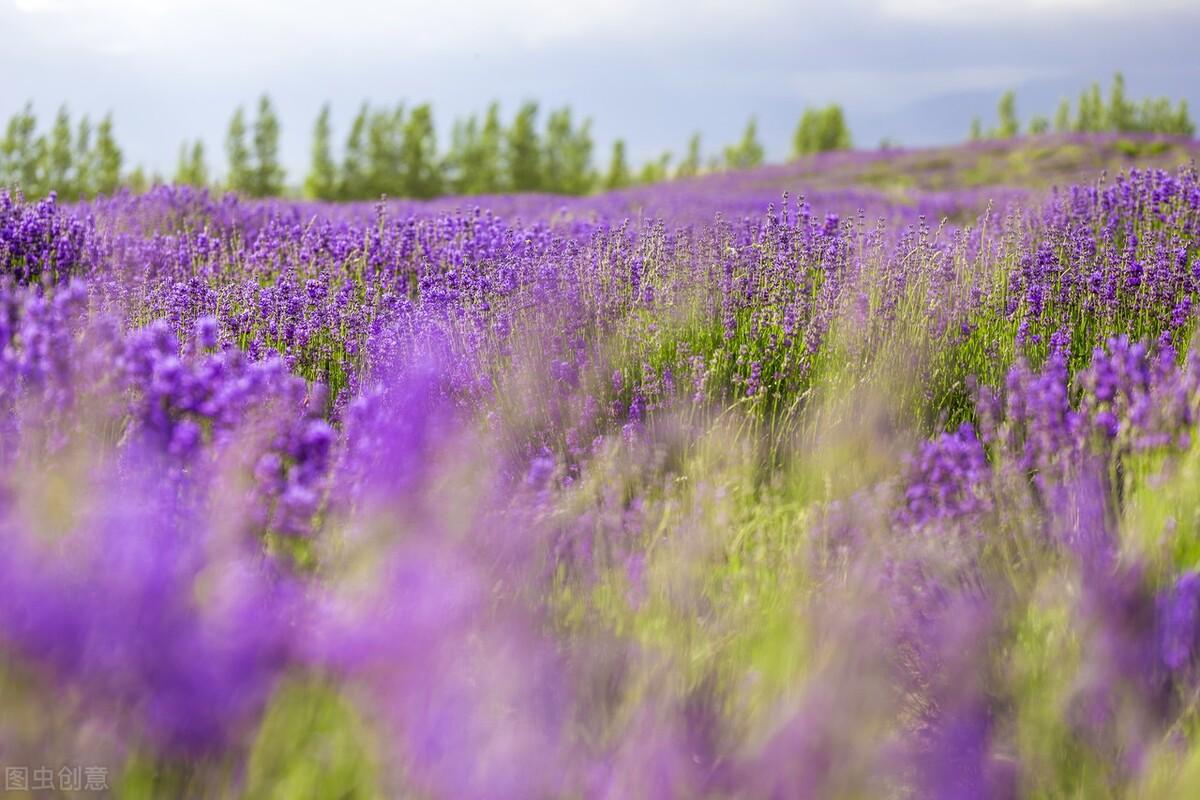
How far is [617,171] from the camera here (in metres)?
31.3

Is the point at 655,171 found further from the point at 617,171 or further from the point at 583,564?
the point at 583,564

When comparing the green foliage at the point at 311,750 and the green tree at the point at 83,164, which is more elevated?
the green tree at the point at 83,164

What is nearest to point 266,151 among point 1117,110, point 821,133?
point 821,133

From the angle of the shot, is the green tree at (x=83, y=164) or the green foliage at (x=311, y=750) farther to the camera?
the green tree at (x=83, y=164)

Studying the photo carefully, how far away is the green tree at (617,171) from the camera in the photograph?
30.9m

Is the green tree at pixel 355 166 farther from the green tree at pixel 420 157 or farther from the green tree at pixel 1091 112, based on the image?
the green tree at pixel 1091 112

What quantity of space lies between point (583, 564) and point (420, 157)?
24.2 meters

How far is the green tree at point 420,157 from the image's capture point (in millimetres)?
24531

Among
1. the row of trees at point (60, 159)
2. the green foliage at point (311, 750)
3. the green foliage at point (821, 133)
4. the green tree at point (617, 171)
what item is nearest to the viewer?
the green foliage at point (311, 750)

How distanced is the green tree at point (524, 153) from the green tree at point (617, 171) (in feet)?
14.7

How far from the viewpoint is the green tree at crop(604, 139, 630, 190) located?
1217 inches

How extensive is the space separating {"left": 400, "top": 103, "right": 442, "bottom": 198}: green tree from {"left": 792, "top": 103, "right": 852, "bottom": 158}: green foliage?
1655cm

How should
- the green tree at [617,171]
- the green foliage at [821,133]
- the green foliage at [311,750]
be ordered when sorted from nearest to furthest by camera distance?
the green foliage at [311,750], the green tree at [617,171], the green foliage at [821,133]

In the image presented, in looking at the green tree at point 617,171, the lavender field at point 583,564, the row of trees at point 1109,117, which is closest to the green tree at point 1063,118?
the row of trees at point 1109,117
